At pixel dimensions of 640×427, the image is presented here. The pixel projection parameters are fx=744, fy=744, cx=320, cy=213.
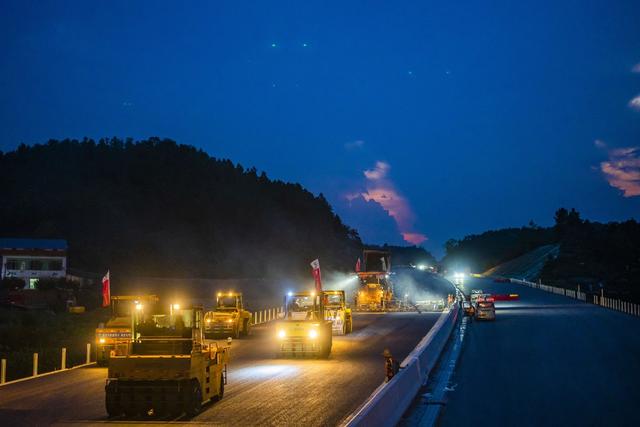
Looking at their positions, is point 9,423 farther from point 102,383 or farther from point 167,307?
point 102,383

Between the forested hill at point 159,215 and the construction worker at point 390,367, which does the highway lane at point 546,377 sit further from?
the forested hill at point 159,215

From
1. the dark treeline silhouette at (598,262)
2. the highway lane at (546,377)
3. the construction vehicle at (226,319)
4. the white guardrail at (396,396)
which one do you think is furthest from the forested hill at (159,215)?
the white guardrail at (396,396)

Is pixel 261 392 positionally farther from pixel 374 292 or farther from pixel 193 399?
pixel 374 292

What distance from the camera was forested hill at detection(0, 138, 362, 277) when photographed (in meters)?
121

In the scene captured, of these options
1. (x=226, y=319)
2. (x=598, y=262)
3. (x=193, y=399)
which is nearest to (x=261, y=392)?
(x=193, y=399)

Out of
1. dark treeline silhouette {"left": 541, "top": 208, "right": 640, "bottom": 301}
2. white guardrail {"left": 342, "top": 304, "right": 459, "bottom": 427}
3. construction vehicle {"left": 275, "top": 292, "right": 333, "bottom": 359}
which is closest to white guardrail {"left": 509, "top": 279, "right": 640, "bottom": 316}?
dark treeline silhouette {"left": 541, "top": 208, "right": 640, "bottom": 301}

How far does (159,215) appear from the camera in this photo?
499ft

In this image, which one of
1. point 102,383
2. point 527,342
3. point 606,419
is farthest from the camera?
point 527,342

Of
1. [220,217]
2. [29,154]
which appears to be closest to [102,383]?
[220,217]

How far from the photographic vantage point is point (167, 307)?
1780 cm

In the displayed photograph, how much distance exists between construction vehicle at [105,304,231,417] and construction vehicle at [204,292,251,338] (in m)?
21.0

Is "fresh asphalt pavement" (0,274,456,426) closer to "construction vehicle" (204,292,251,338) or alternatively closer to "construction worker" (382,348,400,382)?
"construction worker" (382,348,400,382)

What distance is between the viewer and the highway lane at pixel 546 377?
15062mm

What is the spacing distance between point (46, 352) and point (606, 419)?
92.4ft
